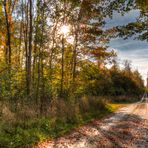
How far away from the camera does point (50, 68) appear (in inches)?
883

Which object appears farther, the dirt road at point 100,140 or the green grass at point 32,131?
the dirt road at point 100,140

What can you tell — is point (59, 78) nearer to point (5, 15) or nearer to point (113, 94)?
point (5, 15)

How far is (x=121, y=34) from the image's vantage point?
632 inches

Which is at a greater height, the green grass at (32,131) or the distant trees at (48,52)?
the distant trees at (48,52)

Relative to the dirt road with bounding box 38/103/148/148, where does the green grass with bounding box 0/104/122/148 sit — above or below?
above

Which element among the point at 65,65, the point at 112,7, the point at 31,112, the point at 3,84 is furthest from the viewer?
the point at 65,65

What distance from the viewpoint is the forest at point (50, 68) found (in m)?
12.4

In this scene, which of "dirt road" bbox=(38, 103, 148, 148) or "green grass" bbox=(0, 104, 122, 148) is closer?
"green grass" bbox=(0, 104, 122, 148)

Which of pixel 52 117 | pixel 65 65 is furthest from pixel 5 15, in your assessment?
pixel 52 117

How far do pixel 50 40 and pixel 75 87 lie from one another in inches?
188

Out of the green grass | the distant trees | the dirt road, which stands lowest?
the dirt road

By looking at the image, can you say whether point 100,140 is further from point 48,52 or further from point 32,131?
point 48,52

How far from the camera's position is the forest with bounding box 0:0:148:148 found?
40.5ft

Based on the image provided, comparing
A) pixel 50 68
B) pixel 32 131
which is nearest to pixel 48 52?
pixel 50 68
